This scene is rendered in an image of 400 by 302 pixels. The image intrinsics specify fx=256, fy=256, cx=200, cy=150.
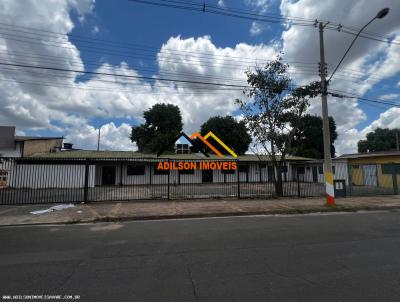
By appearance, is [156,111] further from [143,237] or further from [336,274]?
[336,274]

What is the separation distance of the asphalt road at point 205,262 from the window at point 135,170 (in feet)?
65.8

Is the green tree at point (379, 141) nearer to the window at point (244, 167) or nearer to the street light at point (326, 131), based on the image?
the window at point (244, 167)

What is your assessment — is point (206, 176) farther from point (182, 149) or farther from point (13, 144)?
point (13, 144)

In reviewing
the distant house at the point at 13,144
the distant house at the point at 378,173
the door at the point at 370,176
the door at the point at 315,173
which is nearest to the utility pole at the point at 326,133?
the distant house at the point at 378,173

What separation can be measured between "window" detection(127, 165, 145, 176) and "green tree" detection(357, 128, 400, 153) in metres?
55.9

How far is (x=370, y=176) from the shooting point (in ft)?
73.2

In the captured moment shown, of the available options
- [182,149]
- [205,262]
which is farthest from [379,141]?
[205,262]

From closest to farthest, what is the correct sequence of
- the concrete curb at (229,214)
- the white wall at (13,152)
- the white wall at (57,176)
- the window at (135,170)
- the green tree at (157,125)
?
1. the concrete curb at (229,214)
2. the white wall at (57,176)
3. the white wall at (13,152)
4. the window at (135,170)
5. the green tree at (157,125)

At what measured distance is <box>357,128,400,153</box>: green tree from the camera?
57.9m

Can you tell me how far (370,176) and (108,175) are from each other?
82.5 feet

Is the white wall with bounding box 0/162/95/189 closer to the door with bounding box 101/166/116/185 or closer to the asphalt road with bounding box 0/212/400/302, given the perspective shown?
the door with bounding box 101/166/116/185

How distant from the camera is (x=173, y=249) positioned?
5.59 metres

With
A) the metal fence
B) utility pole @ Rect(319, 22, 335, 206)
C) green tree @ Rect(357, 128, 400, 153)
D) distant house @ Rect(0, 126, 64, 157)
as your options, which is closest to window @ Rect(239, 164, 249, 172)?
the metal fence

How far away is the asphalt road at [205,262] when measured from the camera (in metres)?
3.49
